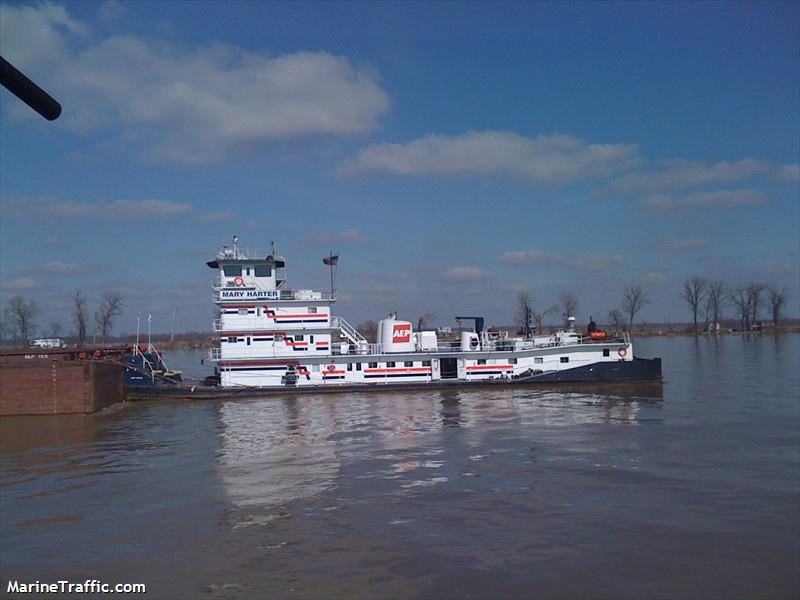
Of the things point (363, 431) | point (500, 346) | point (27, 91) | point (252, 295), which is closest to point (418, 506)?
point (363, 431)

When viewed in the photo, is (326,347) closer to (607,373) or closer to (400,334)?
(400,334)

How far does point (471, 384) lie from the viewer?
34344mm

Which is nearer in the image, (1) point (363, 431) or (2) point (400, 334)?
(1) point (363, 431)

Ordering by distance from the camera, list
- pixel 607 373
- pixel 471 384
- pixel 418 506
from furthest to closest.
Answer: pixel 607 373 < pixel 471 384 < pixel 418 506

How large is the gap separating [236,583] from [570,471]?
9.32 meters

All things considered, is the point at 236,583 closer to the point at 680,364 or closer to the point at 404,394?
the point at 404,394

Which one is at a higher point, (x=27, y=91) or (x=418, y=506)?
(x=27, y=91)

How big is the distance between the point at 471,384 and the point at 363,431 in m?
13.1

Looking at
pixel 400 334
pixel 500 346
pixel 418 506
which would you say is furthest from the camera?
pixel 500 346

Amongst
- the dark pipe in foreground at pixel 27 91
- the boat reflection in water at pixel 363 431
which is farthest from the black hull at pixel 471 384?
the dark pipe in foreground at pixel 27 91

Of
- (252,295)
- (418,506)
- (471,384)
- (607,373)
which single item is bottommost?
(418,506)

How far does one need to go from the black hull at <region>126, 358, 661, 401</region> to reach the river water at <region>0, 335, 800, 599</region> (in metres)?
8.36

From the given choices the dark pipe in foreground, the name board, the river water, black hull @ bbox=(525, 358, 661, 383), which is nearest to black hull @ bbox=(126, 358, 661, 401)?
black hull @ bbox=(525, 358, 661, 383)

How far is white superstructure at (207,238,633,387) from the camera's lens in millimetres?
34219
